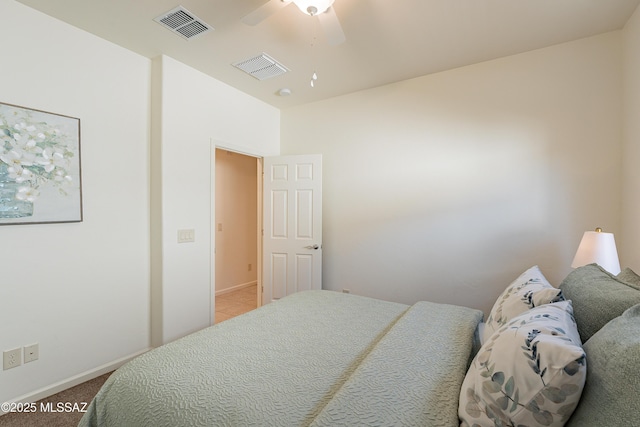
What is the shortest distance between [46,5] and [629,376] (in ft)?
11.0

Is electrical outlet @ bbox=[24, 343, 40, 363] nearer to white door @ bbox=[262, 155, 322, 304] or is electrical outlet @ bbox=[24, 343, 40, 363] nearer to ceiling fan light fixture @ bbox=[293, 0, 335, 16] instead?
white door @ bbox=[262, 155, 322, 304]

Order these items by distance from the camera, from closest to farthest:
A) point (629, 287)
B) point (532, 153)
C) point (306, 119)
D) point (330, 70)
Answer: point (629, 287), point (532, 153), point (330, 70), point (306, 119)

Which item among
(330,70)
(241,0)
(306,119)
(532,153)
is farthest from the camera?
(306,119)

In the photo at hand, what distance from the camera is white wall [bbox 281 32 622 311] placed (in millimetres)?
2309

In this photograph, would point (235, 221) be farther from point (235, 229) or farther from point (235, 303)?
point (235, 303)

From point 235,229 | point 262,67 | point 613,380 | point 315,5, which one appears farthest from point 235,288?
point 613,380

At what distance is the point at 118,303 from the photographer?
7.92ft

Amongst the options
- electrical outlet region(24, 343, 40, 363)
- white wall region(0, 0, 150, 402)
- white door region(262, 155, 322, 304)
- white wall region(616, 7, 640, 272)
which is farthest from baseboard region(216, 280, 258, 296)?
white wall region(616, 7, 640, 272)

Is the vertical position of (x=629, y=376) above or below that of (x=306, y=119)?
below

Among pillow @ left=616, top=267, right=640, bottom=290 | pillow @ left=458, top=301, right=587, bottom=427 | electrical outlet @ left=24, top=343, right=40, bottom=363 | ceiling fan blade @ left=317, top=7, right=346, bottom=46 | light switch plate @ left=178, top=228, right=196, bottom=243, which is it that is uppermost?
ceiling fan blade @ left=317, top=7, right=346, bottom=46

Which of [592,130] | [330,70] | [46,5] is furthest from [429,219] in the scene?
[46,5]

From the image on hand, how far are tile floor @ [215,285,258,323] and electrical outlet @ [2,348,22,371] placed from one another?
1772 millimetres

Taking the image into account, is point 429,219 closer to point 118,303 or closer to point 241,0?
point 241,0

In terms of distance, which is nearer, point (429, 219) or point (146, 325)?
point (146, 325)
